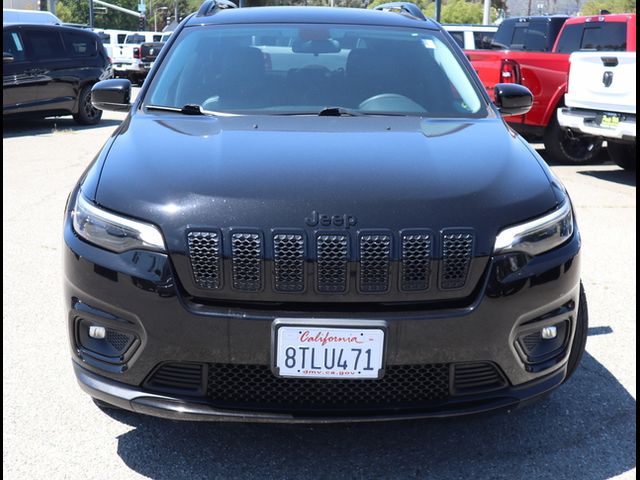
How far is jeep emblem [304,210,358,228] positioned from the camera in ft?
8.64

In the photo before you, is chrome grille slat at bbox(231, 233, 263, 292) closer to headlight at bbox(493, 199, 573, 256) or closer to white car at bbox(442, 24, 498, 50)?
headlight at bbox(493, 199, 573, 256)

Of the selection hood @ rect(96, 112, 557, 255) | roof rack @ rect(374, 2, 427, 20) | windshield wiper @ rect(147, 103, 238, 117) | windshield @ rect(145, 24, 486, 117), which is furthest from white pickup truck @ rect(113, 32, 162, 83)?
hood @ rect(96, 112, 557, 255)

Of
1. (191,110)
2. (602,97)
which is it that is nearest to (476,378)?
(191,110)

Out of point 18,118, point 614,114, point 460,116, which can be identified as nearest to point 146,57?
point 18,118

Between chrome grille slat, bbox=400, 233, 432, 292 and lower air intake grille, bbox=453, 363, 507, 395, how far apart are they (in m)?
0.33

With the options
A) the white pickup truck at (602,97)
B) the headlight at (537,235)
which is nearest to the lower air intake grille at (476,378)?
the headlight at (537,235)

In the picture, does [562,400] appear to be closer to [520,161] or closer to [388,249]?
[520,161]

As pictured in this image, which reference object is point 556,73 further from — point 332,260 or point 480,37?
point 332,260

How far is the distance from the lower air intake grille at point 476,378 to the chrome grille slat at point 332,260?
20.1 inches

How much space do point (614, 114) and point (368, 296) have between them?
724cm

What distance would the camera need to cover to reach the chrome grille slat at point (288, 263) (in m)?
2.60

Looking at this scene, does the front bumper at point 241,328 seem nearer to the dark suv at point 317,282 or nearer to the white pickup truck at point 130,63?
the dark suv at point 317,282

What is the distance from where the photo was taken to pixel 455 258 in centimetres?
266

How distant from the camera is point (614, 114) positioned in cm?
898
